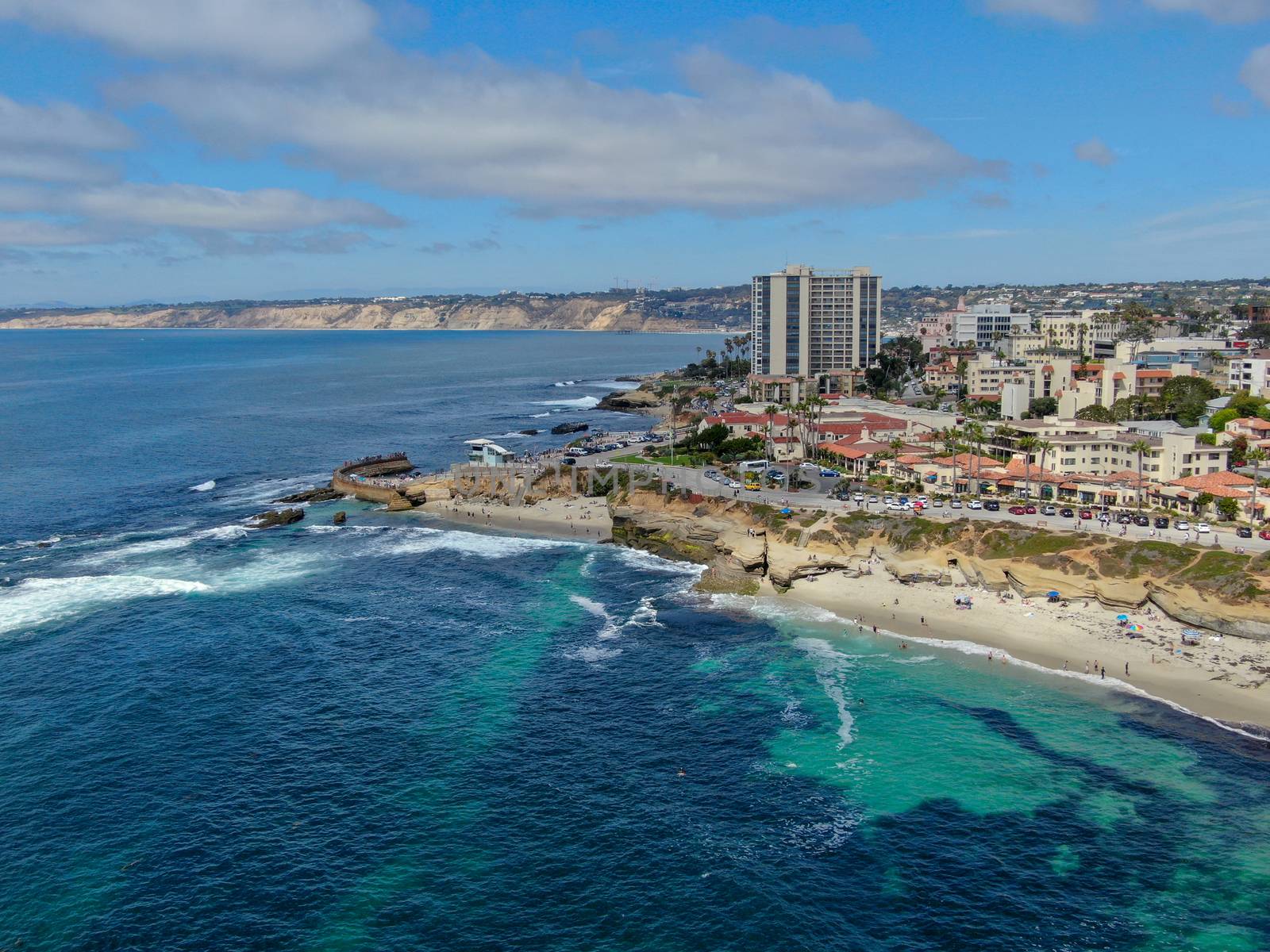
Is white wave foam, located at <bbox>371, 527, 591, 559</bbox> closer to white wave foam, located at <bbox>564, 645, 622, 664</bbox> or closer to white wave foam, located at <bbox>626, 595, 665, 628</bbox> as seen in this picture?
white wave foam, located at <bbox>626, 595, 665, 628</bbox>

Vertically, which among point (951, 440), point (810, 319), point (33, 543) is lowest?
point (33, 543)

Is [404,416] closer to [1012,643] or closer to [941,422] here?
[941,422]

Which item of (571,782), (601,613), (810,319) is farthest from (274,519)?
(810,319)

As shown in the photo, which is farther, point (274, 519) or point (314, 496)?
point (314, 496)

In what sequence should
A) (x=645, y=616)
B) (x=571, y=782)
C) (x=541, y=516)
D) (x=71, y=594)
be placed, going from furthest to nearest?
(x=541, y=516) → (x=71, y=594) → (x=645, y=616) → (x=571, y=782)

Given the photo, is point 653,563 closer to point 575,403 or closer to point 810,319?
point 575,403

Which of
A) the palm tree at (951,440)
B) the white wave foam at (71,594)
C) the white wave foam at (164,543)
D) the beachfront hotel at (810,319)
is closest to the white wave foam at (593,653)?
the white wave foam at (71,594)

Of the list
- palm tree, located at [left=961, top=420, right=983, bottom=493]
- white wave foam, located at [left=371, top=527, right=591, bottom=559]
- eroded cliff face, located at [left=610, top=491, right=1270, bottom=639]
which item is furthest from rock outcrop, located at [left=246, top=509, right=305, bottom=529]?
palm tree, located at [left=961, top=420, right=983, bottom=493]
